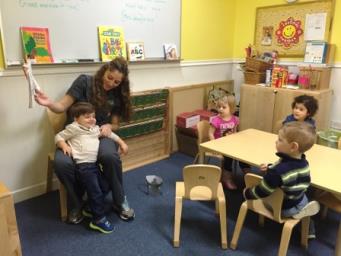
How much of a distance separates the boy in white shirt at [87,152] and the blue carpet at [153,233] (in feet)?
0.43

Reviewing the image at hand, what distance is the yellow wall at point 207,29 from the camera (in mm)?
3318

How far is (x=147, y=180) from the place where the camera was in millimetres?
2621

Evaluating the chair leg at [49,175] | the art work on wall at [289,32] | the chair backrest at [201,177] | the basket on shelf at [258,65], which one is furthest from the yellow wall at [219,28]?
the chair backrest at [201,177]

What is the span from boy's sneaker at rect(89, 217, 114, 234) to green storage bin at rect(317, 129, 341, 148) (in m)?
2.04

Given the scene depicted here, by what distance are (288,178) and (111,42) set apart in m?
1.89

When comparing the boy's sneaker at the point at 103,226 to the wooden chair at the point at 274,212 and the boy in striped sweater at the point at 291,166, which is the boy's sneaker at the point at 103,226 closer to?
the wooden chair at the point at 274,212

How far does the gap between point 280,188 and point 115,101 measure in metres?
1.43

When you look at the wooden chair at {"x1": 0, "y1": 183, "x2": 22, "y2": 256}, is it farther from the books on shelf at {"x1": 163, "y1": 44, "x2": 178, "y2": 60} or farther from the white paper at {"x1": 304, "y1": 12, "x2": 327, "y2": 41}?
the white paper at {"x1": 304, "y1": 12, "x2": 327, "y2": 41}

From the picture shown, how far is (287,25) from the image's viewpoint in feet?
11.1

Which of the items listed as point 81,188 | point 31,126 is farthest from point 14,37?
point 81,188

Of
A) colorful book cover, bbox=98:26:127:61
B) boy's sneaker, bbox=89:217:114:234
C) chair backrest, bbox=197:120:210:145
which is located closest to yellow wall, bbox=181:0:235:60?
colorful book cover, bbox=98:26:127:61

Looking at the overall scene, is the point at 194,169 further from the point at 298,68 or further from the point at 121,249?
the point at 298,68

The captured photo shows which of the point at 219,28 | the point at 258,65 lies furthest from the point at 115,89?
the point at 219,28

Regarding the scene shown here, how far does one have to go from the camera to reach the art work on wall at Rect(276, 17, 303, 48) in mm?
3305
